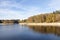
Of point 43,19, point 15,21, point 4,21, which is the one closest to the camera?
point 43,19

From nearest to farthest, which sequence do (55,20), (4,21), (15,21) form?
(55,20), (4,21), (15,21)

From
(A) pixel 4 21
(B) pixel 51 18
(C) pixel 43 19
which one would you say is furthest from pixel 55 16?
(A) pixel 4 21

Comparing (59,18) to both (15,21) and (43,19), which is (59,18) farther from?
(15,21)

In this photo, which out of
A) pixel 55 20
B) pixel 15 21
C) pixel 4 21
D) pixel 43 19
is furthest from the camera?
pixel 15 21

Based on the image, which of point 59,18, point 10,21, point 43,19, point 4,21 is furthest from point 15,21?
point 59,18

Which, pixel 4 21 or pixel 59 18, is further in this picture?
pixel 4 21

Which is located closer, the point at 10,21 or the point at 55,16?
the point at 55,16

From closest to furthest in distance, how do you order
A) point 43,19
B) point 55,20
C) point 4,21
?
point 55,20
point 43,19
point 4,21

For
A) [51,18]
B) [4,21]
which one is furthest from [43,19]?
[4,21]

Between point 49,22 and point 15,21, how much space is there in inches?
3694

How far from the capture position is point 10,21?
156375 millimetres

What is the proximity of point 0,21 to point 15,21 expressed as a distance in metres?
21.3

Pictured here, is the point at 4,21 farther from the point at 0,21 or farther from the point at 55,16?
the point at 55,16

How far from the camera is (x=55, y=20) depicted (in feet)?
246
